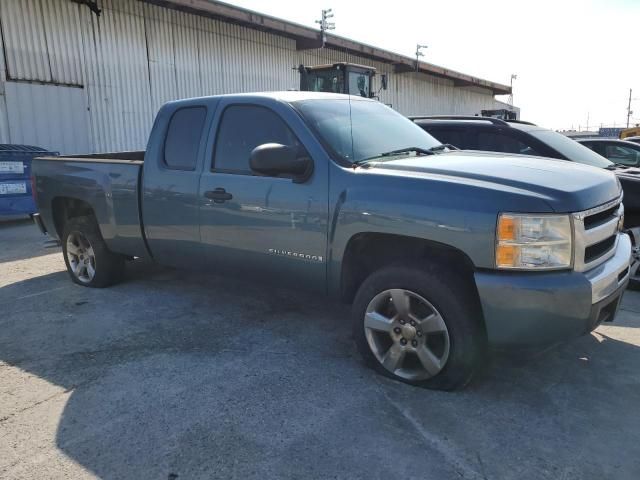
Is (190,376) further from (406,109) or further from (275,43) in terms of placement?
(406,109)

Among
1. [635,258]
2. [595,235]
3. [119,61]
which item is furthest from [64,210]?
[119,61]

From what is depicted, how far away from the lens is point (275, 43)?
19.2 metres

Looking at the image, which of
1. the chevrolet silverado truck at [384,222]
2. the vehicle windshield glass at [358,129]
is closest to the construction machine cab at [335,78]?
the vehicle windshield glass at [358,129]

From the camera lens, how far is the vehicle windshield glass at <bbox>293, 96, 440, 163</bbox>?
3725 mm

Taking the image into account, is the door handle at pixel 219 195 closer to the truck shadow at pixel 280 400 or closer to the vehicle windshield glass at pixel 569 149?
the truck shadow at pixel 280 400

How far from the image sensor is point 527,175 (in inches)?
125

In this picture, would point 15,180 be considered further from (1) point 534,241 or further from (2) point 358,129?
(1) point 534,241

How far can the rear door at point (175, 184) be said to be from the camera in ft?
→ 14.2

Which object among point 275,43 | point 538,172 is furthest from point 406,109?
point 538,172

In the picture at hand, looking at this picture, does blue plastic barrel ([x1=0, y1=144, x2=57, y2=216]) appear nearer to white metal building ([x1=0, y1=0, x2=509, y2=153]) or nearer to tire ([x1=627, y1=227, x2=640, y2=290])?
white metal building ([x1=0, y1=0, x2=509, y2=153])

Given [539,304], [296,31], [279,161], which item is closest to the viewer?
[539,304]

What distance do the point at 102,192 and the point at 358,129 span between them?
8.56 feet

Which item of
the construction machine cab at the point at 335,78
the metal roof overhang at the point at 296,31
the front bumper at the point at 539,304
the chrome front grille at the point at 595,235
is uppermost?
the metal roof overhang at the point at 296,31

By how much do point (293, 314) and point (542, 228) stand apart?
8.06 feet
